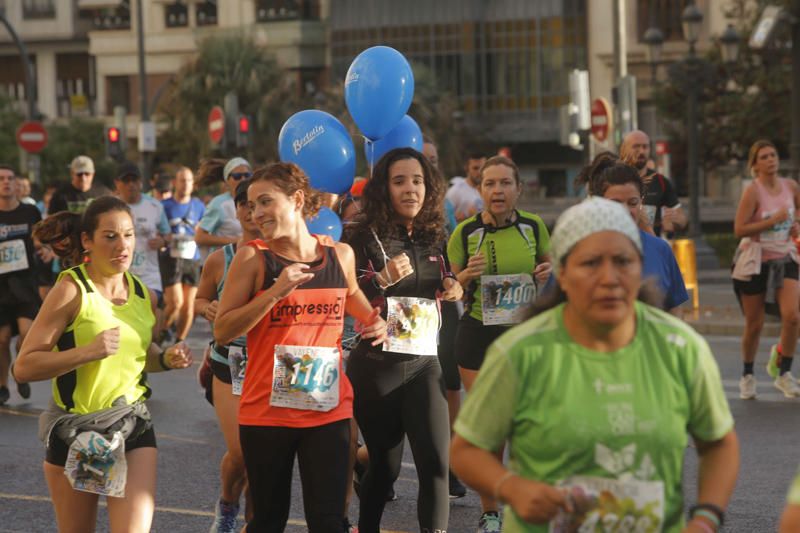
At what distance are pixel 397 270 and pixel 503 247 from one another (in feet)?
3.85

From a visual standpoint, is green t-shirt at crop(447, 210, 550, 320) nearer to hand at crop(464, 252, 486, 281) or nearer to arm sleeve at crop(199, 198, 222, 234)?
hand at crop(464, 252, 486, 281)

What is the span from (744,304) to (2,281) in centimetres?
582

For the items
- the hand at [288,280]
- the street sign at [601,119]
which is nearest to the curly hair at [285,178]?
the hand at [288,280]

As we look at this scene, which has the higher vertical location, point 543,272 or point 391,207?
point 391,207

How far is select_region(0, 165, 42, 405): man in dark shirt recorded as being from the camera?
37.5ft

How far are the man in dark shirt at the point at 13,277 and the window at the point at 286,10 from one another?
185 feet

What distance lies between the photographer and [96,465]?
5117 millimetres

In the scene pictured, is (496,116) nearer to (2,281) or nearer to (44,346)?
(2,281)

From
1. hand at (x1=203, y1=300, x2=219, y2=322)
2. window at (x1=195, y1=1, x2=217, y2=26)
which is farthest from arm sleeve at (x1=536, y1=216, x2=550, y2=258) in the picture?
window at (x1=195, y1=1, x2=217, y2=26)

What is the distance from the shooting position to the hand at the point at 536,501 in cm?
330

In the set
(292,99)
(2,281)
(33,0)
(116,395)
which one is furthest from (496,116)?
(116,395)

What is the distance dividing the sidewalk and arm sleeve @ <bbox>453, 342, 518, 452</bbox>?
1173 cm

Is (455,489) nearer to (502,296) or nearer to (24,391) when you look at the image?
(502,296)

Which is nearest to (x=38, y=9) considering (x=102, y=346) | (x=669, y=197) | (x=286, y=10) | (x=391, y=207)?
(x=286, y=10)
